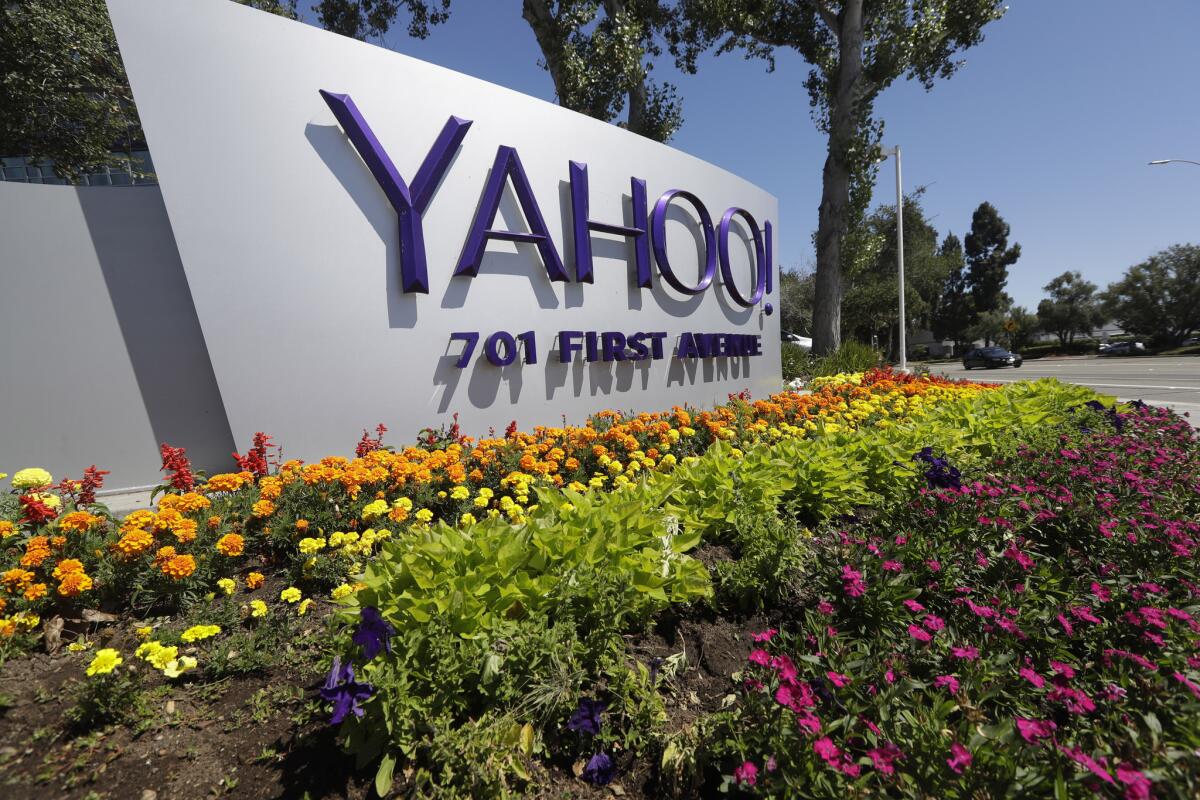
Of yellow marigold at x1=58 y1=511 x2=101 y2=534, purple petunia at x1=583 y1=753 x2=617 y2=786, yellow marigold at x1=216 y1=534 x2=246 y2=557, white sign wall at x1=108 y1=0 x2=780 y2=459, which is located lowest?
purple petunia at x1=583 y1=753 x2=617 y2=786

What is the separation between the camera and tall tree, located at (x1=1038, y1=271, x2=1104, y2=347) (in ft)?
145

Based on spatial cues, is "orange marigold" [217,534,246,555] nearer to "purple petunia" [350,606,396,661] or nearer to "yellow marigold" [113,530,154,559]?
"yellow marigold" [113,530,154,559]

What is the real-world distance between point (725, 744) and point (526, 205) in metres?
4.95

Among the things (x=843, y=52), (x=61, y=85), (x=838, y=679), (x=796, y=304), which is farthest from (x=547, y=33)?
(x=796, y=304)

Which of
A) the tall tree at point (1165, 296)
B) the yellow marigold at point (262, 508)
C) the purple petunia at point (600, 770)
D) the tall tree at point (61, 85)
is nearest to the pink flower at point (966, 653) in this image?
the purple petunia at point (600, 770)

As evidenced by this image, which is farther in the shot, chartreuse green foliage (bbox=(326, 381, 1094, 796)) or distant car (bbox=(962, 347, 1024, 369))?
distant car (bbox=(962, 347, 1024, 369))

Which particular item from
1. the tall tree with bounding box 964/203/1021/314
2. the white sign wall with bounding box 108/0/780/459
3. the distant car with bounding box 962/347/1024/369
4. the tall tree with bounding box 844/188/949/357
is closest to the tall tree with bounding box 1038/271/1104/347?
the tall tree with bounding box 964/203/1021/314

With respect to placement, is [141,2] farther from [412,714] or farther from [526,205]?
[412,714]

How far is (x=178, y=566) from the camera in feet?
6.75

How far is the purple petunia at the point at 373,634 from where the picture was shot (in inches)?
54.5

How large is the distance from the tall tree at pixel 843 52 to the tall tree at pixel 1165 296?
123ft

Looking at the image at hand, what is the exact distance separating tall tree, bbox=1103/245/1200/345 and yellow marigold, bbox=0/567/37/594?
2088 inches

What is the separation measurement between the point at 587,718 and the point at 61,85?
714 inches

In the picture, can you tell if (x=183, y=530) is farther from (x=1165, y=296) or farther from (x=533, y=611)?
(x=1165, y=296)
